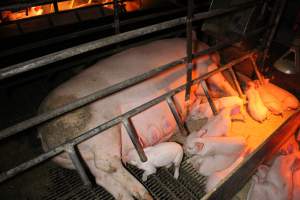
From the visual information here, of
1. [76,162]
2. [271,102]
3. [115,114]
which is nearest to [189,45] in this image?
[115,114]

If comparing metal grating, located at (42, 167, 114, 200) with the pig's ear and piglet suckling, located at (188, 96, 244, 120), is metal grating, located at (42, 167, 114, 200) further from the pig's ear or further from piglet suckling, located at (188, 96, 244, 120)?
the pig's ear

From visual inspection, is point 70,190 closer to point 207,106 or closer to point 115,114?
point 115,114

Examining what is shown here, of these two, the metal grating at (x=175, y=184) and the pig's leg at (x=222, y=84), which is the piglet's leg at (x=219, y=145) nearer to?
the metal grating at (x=175, y=184)

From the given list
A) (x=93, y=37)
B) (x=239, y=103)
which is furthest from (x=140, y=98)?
(x=93, y=37)

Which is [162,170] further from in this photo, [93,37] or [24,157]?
[93,37]

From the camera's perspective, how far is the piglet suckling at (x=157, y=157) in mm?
2129

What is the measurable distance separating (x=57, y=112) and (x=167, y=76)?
4.06ft

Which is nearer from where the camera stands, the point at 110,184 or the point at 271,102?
the point at 110,184

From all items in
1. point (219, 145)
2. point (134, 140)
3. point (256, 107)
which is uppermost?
point (134, 140)

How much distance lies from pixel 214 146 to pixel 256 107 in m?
0.88

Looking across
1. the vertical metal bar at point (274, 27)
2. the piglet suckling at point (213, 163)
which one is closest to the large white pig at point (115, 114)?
the piglet suckling at point (213, 163)

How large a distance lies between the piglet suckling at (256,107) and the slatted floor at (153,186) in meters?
0.98

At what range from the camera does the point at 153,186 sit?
2.22 m

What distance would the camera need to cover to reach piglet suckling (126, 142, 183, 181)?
2.13 meters
